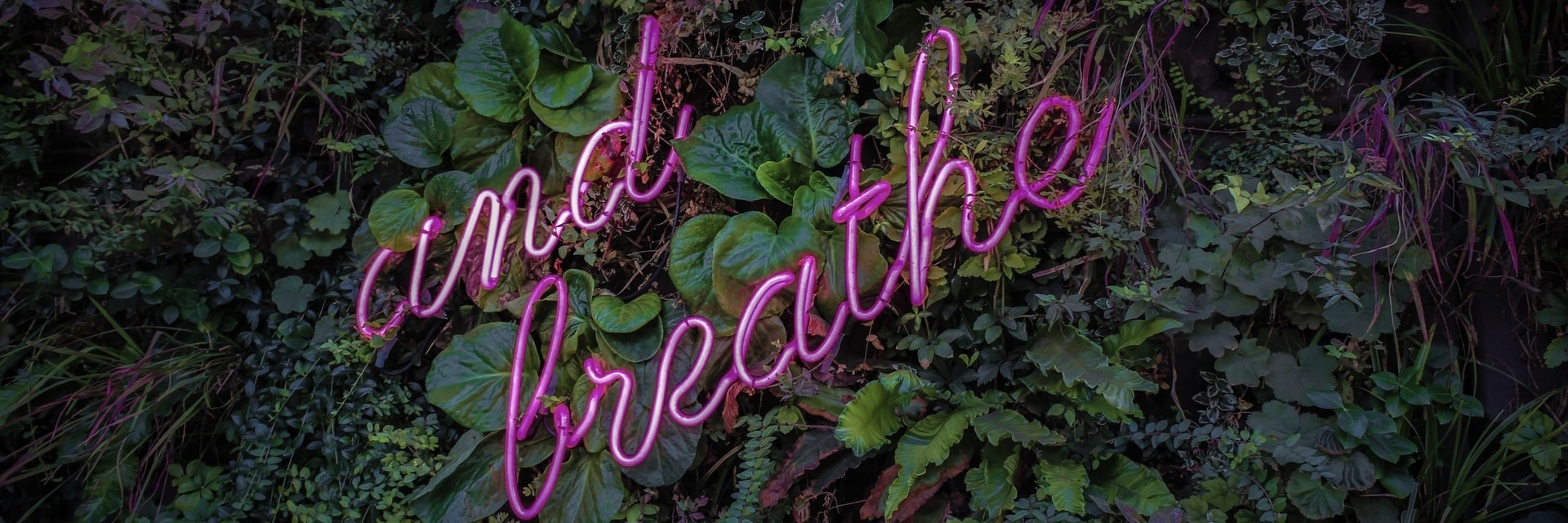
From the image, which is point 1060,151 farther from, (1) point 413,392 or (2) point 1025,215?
(1) point 413,392

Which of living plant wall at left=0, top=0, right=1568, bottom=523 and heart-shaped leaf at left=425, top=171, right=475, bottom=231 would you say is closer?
living plant wall at left=0, top=0, right=1568, bottom=523

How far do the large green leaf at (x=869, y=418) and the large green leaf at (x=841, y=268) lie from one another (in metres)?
0.23

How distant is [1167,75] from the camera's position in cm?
215

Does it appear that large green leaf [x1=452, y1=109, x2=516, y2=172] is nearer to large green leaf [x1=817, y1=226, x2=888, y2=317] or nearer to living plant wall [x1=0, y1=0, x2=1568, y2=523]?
living plant wall [x1=0, y1=0, x2=1568, y2=523]

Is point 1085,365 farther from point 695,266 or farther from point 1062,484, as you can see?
point 695,266

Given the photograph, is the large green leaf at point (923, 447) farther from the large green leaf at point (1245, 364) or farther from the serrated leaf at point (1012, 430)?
the large green leaf at point (1245, 364)

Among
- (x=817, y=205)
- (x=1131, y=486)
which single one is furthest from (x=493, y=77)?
(x=1131, y=486)

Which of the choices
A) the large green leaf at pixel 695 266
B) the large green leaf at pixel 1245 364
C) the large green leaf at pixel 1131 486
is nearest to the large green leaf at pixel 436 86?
the large green leaf at pixel 695 266

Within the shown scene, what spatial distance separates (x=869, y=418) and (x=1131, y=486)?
23.6 inches

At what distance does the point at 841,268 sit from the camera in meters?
2.05

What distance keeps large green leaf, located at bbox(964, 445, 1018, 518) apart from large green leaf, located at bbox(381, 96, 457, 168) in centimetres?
167

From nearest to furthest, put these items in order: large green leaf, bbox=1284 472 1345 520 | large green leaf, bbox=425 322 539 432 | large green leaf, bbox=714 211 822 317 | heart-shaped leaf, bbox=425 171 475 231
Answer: large green leaf, bbox=1284 472 1345 520 → large green leaf, bbox=714 211 822 317 → large green leaf, bbox=425 322 539 432 → heart-shaped leaf, bbox=425 171 475 231

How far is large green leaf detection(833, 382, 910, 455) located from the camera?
192 centimetres

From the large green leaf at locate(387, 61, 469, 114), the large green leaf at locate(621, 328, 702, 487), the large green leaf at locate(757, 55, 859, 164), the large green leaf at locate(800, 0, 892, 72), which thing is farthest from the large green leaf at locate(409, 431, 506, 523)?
the large green leaf at locate(800, 0, 892, 72)
